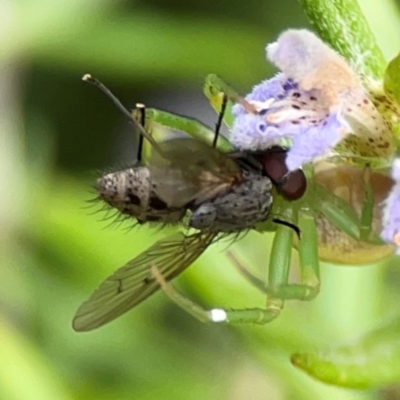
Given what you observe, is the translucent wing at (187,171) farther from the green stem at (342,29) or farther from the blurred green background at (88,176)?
the blurred green background at (88,176)

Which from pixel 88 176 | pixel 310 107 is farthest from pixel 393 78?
pixel 88 176

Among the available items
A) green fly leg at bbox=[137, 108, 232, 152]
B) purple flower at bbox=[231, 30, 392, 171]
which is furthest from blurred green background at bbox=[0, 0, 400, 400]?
purple flower at bbox=[231, 30, 392, 171]

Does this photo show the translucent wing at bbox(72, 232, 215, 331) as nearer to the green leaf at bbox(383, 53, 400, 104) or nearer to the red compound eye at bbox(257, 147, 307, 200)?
the red compound eye at bbox(257, 147, 307, 200)

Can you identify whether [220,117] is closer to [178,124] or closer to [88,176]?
[178,124]

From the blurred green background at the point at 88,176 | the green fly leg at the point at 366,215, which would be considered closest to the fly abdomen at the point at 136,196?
the green fly leg at the point at 366,215

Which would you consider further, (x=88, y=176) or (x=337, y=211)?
(x=88, y=176)
